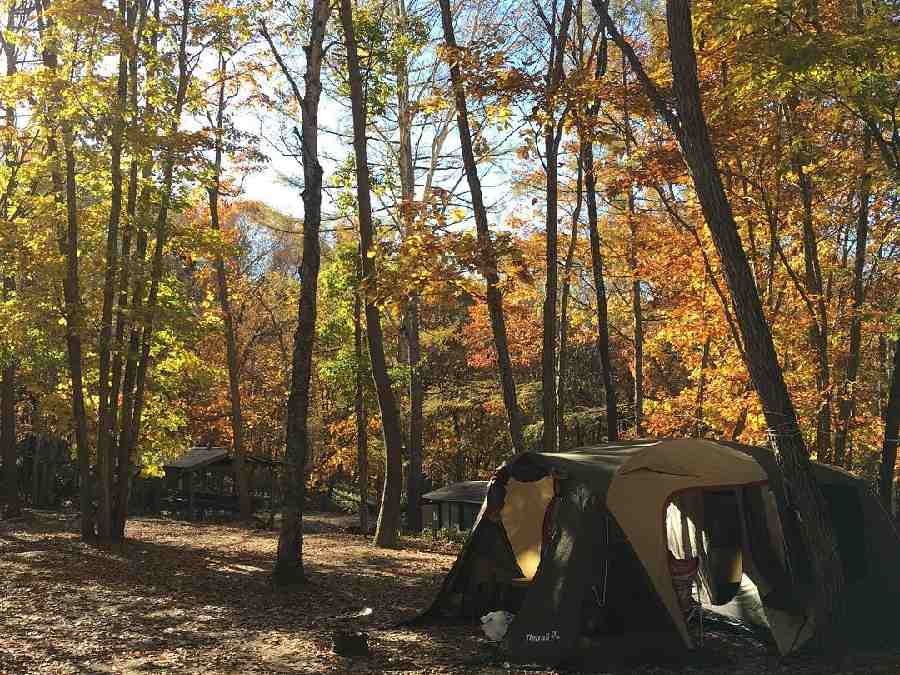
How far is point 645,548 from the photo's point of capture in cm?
604

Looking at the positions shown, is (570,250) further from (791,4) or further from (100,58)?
(100,58)

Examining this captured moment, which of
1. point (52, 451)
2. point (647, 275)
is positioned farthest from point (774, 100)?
point (52, 451)

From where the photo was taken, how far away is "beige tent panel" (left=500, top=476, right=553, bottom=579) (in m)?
7.96

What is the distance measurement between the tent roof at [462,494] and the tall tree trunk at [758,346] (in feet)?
42.5

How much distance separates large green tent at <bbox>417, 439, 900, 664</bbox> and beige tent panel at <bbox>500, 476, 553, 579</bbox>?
0.01 meters

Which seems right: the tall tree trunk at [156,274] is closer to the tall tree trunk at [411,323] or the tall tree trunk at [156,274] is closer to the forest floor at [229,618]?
the forest floor at [229,618]

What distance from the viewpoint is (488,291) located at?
10.8 metres

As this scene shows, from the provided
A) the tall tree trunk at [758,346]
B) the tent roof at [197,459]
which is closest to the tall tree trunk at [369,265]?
the tall tree trunk at [758,346]

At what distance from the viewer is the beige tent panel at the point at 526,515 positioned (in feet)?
26.1

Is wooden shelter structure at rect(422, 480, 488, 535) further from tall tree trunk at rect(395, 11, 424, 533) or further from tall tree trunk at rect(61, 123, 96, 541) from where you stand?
tall tree trunk at rect(61, 123, 96, 541)

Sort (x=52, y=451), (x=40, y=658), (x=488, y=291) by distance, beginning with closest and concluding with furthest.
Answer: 1. (x=40, y=658)
2. (x=488, y=291)
3. (x=52, y=451)

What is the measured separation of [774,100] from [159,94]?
29.8 feet

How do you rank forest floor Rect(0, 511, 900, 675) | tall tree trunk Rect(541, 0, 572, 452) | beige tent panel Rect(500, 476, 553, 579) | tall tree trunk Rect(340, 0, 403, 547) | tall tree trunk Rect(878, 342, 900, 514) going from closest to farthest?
forest floor Rect(0, 511, 900, 675)
beige tent panel Rect(500, 476, 553, 579)
tall tree trunk Rect(878, 342, 900, 514)
tall tree trunk Rect(541, 0, 572, 452)
tall tree trunk Rect(340, 0, 403, 547)

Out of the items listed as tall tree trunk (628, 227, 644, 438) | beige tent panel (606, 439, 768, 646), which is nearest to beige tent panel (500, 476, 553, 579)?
beige tent panel (606, 439, 768, 646)
